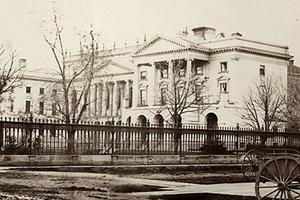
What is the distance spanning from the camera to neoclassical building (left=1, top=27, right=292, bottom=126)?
5766 centimetres

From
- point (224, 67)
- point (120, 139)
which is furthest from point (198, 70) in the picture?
point (120, 139)

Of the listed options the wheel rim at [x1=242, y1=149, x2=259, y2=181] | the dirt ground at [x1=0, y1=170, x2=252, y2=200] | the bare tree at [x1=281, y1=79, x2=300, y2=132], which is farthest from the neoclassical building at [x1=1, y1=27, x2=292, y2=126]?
the dirt ground at [x1=0, y1=170, x2=252, y2=200]

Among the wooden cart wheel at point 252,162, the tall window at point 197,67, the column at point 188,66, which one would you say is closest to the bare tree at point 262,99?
the column at point 188,66

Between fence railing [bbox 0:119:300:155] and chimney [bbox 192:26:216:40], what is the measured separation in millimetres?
39509

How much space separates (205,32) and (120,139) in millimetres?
45542

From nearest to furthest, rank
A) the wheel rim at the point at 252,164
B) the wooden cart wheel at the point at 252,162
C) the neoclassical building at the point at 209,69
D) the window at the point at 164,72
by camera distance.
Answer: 1. the wooden cart wheel at the point at 252,162
2. the wheel rim at the point at 252,164
3. the neoclassical building at the point at 209,69
4. the window at the point at 164,72

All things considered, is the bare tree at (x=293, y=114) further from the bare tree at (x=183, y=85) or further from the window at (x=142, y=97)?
the window at (x=142, y=97)

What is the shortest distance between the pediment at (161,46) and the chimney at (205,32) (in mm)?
4677

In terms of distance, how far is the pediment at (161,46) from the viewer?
60544 mm

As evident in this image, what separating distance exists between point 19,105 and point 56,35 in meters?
39.9

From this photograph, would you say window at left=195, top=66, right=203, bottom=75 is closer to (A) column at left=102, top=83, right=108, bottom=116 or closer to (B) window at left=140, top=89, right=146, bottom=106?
(B) window at left=140, top=89, right=146, bottom=106

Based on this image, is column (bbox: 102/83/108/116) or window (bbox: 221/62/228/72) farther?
column (bbox: 102/83/108/116)

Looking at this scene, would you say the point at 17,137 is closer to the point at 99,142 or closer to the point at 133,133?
the point at 99,142

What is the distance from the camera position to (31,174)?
46.1 ft
